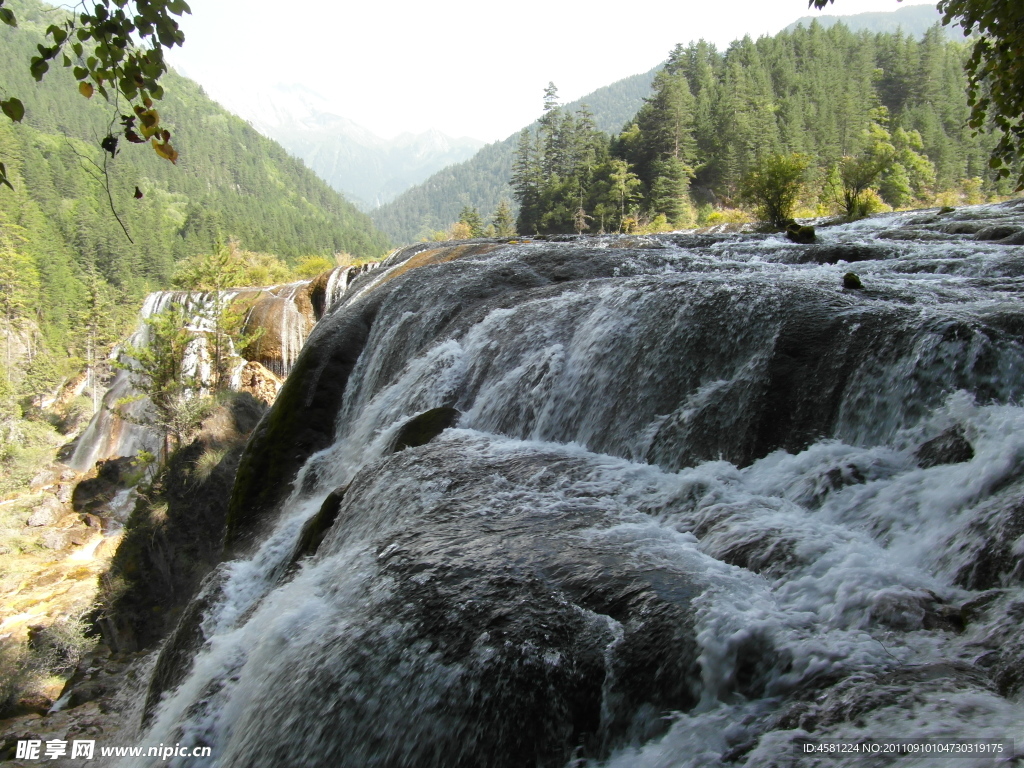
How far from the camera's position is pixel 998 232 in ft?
33.2

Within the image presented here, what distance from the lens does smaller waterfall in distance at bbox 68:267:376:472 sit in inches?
929

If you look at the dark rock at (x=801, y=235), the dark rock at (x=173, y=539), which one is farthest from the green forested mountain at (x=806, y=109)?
the dark rock at (x=173, y=539)

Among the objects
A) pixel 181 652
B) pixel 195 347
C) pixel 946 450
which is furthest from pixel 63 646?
pixel 946 450

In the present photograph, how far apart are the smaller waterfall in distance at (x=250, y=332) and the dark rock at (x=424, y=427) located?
53.6 feet

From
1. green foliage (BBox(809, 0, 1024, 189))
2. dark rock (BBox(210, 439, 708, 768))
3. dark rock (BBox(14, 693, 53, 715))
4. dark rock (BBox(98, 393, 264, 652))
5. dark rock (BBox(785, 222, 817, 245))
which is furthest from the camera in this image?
dark rock (BBox(98, 393, 264, 652))

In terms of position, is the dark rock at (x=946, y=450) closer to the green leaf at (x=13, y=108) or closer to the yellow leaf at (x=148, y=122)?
the yellow leaf at (x=148, y=122)

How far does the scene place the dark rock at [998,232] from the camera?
9.93 m

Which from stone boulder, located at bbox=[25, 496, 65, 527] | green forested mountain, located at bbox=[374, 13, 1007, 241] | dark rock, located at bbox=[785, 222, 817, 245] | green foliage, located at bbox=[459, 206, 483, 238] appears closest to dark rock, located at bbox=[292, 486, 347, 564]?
dark rock, located at bbox=[785, 222, 817, 245]

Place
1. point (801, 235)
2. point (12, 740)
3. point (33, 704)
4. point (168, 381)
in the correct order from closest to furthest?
1. point (12, 740)
2. point (33, 704)
3. point (801, 235)
4. point (168, 381)

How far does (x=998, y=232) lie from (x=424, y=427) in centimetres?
1013

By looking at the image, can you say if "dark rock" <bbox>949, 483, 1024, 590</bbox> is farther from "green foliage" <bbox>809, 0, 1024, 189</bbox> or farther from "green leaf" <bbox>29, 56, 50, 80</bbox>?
"green leaf" <bbox>29, 56, 50, 80</bbox>

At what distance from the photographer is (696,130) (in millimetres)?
57250

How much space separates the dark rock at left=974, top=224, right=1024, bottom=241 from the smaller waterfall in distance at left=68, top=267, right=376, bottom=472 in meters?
20.1

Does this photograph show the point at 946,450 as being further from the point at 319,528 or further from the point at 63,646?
the point at 63,646
